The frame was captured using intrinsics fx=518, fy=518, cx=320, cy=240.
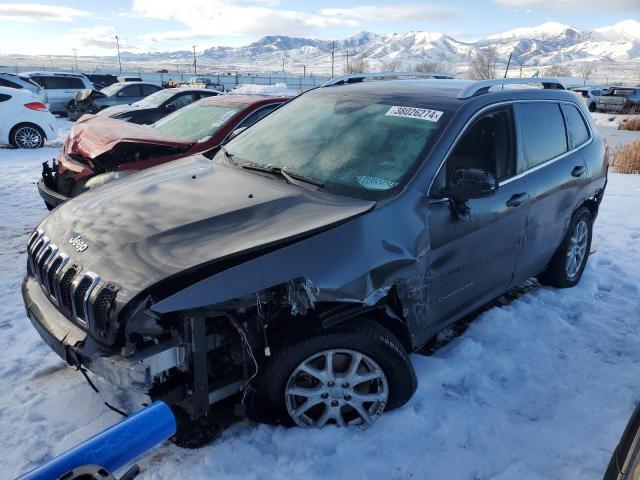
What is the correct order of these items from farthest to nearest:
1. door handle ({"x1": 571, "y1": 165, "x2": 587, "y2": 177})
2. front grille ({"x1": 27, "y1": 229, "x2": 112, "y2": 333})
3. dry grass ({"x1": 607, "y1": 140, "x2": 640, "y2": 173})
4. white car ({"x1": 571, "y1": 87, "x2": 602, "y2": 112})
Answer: white car ({"x1": 571, "y1": 87, "x2": 602, "y2": 112}), dry grass ({"x1": 607, "y1": 140, "x2": 640, "y2": 173}), door handle ({"x1": 571, "y1": 165, "x2": 587, "y2": 177}), front grille ({"x1": 27, "y1": 229, "x2": 112, "y2": 333})

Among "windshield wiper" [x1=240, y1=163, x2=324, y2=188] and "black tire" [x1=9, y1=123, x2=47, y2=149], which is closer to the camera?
"windshield wiper" [x1=240, y1=163, x2=324, y2=188]

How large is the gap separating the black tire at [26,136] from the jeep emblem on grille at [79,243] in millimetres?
10485

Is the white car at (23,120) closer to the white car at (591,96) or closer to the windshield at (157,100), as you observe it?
the windshield at (157,100)

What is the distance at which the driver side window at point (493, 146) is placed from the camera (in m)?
3.48

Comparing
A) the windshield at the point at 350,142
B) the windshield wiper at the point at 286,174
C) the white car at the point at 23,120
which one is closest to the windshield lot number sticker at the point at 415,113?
the windshield at the point at 350,142

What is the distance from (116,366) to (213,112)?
5.14m

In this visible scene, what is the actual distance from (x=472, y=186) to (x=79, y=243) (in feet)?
6.97

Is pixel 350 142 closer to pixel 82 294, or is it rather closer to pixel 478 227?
pixel 478 227

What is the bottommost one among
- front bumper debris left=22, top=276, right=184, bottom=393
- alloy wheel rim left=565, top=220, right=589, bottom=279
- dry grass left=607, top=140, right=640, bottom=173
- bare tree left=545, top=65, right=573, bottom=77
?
bare tree left=545, top=65, right=573, bottom=77

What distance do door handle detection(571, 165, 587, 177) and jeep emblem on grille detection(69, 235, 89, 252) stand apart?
3681 mm

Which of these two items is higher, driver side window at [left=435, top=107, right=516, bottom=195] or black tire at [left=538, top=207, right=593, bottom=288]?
driver side window at [left=435, top=107, right=516, bottom=195]

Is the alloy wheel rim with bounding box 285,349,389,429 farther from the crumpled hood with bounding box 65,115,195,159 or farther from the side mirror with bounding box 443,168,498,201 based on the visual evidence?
the crumpled hood with bounding box 65,115,195,159

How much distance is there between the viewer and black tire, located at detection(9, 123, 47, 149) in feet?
37.5

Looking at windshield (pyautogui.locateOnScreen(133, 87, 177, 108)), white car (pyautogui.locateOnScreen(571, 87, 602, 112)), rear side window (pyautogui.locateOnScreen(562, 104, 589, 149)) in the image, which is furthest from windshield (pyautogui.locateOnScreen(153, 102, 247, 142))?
white car (pyautogui.locateOnScreen(571, 87, 602, 112))
